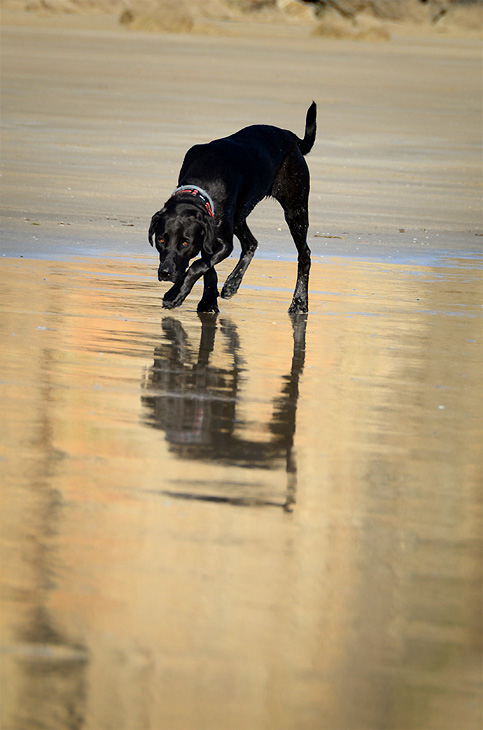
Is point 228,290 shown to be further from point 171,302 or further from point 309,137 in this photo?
point 309,137

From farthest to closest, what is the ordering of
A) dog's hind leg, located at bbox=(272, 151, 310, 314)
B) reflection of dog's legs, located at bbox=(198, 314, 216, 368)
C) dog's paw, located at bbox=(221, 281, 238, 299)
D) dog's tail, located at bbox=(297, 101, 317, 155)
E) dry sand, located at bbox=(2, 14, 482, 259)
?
dry sand, located at bbox=(2, 14, 482, 259), dog's tail, located at bbox=(297, 101, 317, 155), dog's hind leg, located at bbox=(272, 151, 310, 314), dog's paw, located at bbox=(221, 281, 238, 299), reflection of dog's legs, located at bbox=(198, 314, 216, 368)

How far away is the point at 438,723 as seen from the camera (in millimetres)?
3008

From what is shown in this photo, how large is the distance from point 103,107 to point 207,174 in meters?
14.8

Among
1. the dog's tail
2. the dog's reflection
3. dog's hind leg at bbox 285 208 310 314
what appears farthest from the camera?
the dog's tail

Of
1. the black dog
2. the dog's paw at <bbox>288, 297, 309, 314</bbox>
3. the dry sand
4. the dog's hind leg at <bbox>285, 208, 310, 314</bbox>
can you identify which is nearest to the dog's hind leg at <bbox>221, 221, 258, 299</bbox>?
the black dog

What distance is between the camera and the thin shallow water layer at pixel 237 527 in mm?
3113

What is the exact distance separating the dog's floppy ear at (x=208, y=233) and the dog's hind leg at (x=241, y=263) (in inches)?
26.2

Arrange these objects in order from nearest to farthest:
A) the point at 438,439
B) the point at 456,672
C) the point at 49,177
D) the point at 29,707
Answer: the point at 29,707, the point at 456,672, the point at 438,439, the point at 49,177

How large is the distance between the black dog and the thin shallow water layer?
1.76ft

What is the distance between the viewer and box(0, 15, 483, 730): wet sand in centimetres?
315

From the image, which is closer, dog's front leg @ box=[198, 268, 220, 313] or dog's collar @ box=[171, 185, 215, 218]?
dog's collar @ box=[171, 185, 215, 218]

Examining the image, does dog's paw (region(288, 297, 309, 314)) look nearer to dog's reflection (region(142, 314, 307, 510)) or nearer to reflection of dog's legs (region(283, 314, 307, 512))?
reflection of dog's legs (region(283, 314, 307, 512))

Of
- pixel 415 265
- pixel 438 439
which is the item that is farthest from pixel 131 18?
pixel 438 439

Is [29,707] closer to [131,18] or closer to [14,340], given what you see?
[14,340]
